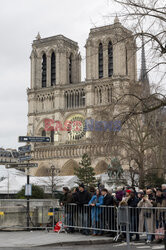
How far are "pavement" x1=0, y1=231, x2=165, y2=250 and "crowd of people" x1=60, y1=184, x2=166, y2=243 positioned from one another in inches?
14.0

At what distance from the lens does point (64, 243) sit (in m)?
11.5

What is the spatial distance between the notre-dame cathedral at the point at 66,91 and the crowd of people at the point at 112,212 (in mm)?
51788

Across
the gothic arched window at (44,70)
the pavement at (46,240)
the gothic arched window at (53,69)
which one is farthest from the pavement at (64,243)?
the gothic arched window at (44,70)

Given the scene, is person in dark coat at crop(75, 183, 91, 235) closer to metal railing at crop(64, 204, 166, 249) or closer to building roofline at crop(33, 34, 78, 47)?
metal railing at crop(64, 204, 166, 249)

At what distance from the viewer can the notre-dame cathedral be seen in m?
68.4

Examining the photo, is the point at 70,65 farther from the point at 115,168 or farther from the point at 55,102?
the point at 115,168

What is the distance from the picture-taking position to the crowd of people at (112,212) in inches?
460

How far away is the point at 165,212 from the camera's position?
11219 mm

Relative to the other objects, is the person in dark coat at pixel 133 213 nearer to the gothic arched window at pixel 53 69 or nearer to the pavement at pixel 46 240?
the pavement at pixel 46 240

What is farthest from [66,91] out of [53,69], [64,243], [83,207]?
[64,243]

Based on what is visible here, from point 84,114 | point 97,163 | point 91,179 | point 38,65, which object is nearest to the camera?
point 91,179

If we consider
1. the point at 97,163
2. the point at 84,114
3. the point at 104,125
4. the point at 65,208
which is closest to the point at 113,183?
the point at 104,125

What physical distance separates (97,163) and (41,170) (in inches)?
453

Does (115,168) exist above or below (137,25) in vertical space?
below
